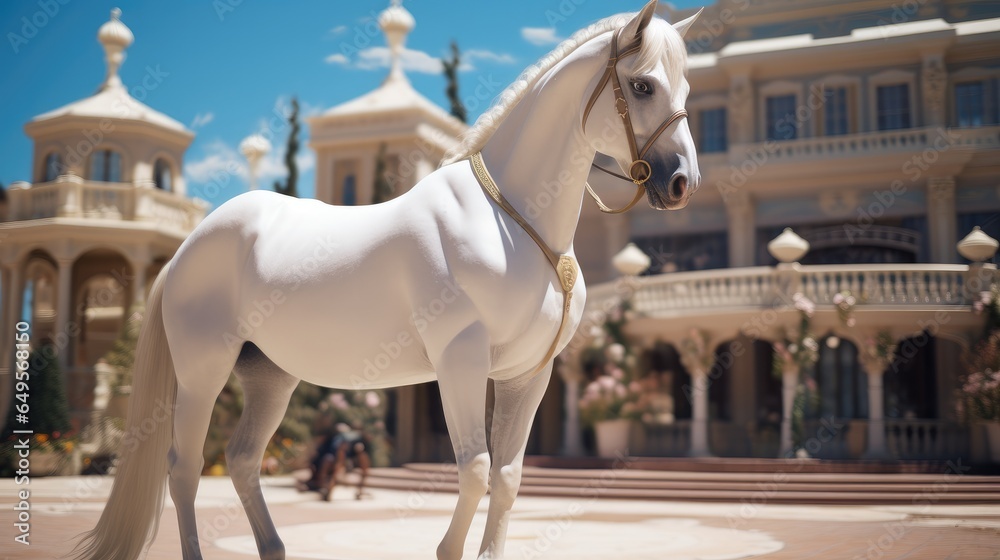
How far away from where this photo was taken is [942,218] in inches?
889

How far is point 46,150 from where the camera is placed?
84.3 feet

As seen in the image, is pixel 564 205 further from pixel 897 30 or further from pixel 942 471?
pixel 897 30

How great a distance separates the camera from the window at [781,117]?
25.2m

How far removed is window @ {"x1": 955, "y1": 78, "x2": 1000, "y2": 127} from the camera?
23.4 metres

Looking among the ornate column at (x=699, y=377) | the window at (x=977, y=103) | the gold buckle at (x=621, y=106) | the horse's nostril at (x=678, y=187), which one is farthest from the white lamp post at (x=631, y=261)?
the horse's nostril at (x=678, y=187)

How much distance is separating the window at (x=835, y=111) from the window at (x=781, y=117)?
0.83 metres

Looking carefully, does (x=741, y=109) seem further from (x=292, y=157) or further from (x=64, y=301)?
(x=64, y=301)

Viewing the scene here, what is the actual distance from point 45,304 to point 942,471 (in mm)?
26588

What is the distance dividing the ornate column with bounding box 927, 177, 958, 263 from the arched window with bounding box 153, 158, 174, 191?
2073cm

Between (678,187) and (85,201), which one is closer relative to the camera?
(678,187)

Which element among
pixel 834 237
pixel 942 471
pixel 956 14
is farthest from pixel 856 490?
pixel 956 14

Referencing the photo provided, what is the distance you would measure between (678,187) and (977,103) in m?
23.3

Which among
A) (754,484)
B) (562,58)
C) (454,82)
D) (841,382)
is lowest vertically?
(754,484)

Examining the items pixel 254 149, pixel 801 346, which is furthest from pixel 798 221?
pixel 254 149
